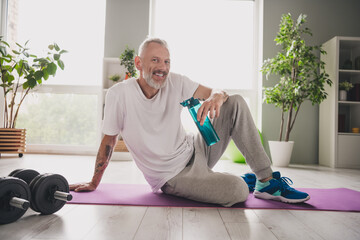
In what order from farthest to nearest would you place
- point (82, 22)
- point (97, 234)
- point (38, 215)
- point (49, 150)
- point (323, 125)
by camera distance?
point (82, 22), point (49, 150), point (323, 125), point (38, 215), point (97, 234)

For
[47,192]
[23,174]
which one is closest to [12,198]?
[47,192]

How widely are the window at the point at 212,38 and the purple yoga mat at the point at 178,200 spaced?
284 cm

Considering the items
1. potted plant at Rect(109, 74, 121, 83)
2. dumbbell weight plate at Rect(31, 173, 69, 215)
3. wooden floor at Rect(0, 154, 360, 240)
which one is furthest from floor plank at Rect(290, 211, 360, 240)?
potted plant at Rect(109, 74, 121, 83)

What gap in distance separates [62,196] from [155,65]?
0.75 metres

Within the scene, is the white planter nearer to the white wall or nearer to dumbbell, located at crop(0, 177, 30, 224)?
the white wall

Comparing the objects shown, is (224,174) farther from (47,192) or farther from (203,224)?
(47,192)

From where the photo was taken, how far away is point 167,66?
149 cm

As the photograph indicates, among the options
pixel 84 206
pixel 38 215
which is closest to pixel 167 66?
pixel 84 206

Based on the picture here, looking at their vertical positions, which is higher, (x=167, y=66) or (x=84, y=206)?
(x=167, y=66)

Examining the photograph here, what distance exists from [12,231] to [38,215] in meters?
0.19

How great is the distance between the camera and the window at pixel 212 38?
4320 mm

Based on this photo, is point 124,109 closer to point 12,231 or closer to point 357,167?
point 12,231

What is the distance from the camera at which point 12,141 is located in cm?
345

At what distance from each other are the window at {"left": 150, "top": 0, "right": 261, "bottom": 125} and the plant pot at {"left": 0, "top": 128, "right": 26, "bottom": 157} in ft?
7.38
